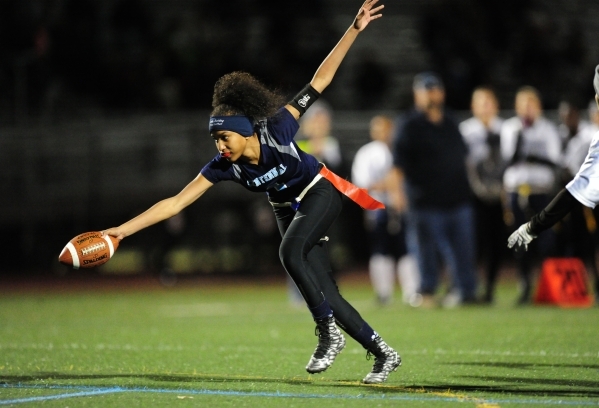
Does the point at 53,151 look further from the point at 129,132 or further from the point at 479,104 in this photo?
the point at 479,104

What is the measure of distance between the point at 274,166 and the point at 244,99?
48 centimetres

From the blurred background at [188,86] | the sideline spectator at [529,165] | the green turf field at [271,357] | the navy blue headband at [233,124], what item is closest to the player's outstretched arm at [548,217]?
the green turf field at [271,357]

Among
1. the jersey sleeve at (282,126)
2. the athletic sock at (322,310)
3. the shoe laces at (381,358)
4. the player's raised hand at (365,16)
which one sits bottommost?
the shoe laces at (381,358)

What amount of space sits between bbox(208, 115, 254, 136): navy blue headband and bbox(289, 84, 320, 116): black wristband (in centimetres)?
44

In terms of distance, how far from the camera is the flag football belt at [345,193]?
6.98m

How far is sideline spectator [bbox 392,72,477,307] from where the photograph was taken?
43.0 feet

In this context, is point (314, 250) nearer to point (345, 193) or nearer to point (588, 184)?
point (345, 193)

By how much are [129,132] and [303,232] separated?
13.5 m

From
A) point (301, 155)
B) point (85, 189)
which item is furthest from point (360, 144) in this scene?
point (301, 155)

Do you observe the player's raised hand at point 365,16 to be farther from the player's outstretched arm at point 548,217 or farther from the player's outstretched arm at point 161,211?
the player's outstretched arm at point 548,217

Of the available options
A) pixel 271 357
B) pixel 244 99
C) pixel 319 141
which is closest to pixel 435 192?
pixel 319 141

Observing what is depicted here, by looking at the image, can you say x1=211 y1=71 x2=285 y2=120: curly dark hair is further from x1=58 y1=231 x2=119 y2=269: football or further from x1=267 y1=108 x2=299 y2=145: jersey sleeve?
x1=58 y1=231 x2=119 y2=269: football

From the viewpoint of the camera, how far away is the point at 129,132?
1973 centimetres

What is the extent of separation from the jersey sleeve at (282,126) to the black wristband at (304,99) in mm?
86
